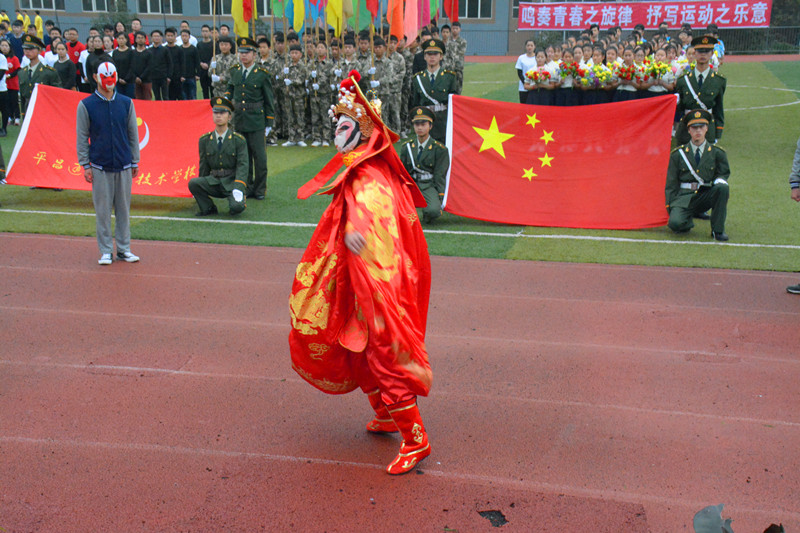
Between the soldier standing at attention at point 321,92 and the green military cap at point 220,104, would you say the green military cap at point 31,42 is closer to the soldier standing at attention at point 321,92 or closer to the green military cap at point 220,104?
the soldier standing at attention at point 321,92

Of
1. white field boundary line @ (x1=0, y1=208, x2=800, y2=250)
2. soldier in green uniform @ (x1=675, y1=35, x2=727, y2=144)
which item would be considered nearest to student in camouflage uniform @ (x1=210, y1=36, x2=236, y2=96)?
white field boundary line @ (x1=0, y1=208, x2=800, y2=250)

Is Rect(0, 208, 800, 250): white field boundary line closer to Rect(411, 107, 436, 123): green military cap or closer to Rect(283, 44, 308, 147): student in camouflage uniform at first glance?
Rect(411, 107, 436, 123): green military cap

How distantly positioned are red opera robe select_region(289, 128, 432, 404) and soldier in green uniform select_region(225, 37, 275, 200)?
7213mm

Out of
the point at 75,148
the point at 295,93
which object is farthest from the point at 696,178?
the point at 295,93

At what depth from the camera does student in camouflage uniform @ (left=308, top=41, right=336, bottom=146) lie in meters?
15.2

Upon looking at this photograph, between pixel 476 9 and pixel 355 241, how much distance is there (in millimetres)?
36575

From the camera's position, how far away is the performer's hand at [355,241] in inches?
151

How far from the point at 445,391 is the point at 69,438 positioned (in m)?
2.26

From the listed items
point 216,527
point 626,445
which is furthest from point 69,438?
point 626,445

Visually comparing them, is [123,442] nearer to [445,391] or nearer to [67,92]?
[445,391]

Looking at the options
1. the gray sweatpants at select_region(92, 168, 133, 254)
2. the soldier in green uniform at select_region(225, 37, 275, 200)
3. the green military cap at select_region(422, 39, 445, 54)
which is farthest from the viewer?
the green military cap at select_region(422, 39, 445, 54)

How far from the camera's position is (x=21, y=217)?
10094 millimetres

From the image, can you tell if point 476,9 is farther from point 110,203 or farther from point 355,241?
point 355,241

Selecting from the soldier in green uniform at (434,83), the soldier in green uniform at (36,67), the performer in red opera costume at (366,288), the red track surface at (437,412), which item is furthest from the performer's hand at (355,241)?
the soldier in green uniform at (36,67)
